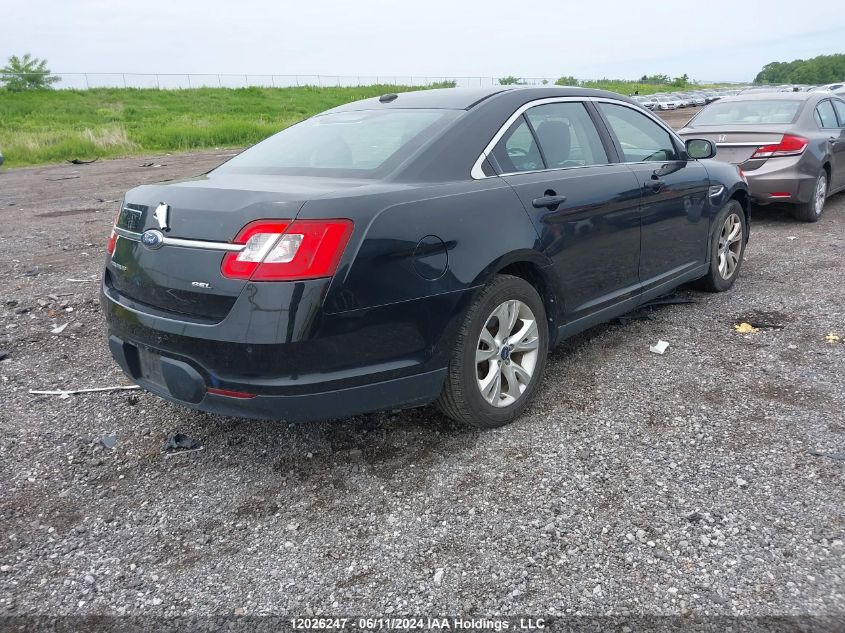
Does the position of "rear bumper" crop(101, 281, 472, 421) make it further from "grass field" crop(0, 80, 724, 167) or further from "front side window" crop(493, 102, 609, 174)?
"grass field" crop(0, 80, 724, 167)

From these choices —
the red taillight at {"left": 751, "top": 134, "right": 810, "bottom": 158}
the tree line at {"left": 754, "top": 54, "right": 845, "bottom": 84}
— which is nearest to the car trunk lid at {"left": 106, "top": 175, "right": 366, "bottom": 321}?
the red taillight at {"left": 751, "top": 134, "right": 810, "bottom": 158}

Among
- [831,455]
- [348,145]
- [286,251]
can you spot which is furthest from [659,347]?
[286,251]

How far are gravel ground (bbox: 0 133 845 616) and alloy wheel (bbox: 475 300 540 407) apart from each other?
0.68ft

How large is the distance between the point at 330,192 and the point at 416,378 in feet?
2.86

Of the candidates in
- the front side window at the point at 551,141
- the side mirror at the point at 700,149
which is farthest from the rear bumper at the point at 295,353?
the side mirror at the point at 700,149

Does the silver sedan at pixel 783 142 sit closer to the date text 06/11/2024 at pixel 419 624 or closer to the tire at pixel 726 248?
the tire at pixel 726 248

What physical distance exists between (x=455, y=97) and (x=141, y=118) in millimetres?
32846

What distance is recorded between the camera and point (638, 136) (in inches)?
182

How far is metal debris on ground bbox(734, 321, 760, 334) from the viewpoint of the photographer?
4750 millimetres

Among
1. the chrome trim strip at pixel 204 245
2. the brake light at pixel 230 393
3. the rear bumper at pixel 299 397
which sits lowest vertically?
the rear bumper at pixel 299 397

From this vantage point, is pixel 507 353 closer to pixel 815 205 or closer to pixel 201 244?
pixel 201 244

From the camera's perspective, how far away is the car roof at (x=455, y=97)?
368 centimetres

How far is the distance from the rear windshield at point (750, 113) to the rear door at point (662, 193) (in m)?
3.82

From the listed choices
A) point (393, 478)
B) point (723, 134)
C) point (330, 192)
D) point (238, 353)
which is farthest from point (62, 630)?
point (723, 134)
